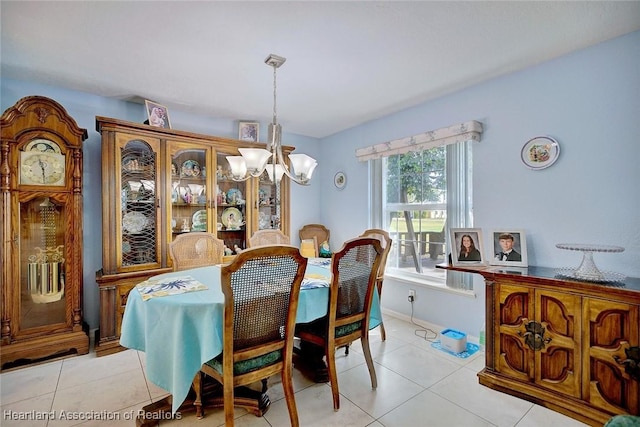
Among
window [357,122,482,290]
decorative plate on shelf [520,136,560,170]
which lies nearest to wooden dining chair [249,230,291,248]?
window [357,122,482,290]

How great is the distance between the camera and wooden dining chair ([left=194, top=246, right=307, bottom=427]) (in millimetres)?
1383

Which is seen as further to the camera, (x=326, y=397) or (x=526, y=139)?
(x=526, y=139)

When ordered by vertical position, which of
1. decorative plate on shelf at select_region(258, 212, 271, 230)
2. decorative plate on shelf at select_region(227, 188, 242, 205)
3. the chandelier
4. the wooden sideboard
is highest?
the chandelier

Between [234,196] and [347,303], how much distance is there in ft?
6.79

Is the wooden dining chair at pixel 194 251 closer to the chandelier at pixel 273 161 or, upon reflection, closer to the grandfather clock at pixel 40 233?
the chandelier at pixel 273 161

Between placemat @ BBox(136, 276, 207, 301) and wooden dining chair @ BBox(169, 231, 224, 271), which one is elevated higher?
wooden dining chair @ BBox(169, 231, 224, 271)

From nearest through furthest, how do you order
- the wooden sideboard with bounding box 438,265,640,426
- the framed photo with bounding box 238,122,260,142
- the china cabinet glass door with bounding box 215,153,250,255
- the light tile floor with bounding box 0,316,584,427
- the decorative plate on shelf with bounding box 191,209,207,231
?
the wooden sideboard with bounding box 438,265,640,426 < the light tile floor with bounding box 0,316,584,427 < the decorative plate on shelf with bounding box 191,209,207,231 < the china cabinet glass door with bounding box 215,153,250,255 < the framed photo with bounding box 238,122,260,142

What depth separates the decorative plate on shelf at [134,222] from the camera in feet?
9.12

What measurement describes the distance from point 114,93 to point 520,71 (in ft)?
11.8

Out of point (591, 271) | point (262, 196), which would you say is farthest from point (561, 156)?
point (262, 196)

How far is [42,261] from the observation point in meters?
2.48

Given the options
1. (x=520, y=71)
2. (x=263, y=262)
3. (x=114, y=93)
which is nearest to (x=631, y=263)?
(x=520, y=71)

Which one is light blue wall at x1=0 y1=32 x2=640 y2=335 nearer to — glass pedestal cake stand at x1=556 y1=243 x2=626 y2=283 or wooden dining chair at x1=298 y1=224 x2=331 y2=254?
glass pedestal cake stand at x1=556 y1=243 x2=626 y2=283

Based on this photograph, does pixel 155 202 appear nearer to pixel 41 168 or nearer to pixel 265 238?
pixel 41 168
